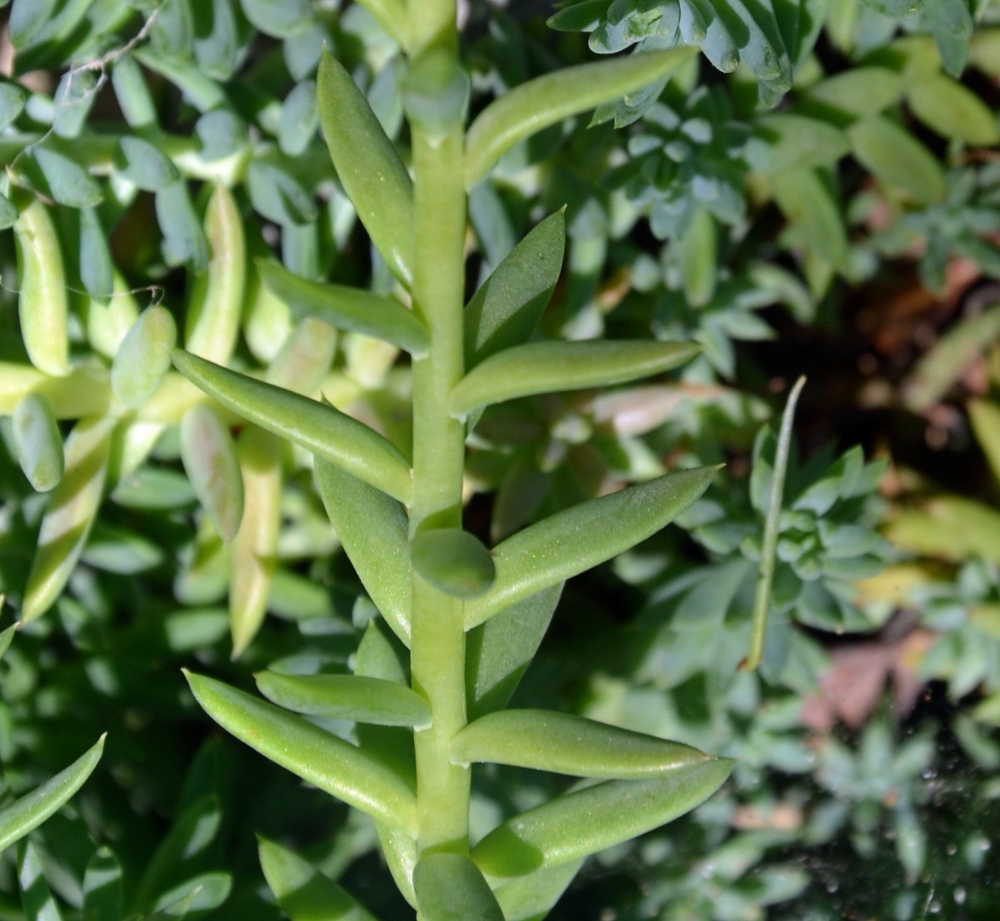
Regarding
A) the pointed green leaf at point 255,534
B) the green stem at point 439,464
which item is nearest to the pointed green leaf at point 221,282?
the pointed green leaf at point 255,534

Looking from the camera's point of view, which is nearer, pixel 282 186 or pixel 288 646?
pixel 282 186

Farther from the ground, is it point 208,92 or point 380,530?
point 208,92

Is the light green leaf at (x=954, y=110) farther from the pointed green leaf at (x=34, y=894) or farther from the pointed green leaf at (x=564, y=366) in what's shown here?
the pointed green leaf at (x=34, y=894)

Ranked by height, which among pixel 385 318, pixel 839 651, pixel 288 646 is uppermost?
pixel 385 318

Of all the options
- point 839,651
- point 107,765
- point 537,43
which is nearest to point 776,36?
point 537,43

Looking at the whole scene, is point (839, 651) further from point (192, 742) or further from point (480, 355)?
point (480, 355)

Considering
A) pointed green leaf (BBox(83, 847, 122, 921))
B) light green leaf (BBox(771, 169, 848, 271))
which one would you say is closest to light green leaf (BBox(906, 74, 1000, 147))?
light green leaf (BBox(771, 169, 848, 271))

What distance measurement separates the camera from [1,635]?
754mm

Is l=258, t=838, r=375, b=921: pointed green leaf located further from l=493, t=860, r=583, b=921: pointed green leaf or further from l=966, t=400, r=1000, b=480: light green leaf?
l=966, t=400, r=1000, b=480: light green leaf

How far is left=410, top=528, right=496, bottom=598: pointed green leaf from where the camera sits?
592 millimetres

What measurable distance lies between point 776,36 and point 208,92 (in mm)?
559

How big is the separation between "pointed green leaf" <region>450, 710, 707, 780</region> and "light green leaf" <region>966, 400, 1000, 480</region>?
37.9 inches

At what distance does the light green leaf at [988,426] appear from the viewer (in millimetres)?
1419

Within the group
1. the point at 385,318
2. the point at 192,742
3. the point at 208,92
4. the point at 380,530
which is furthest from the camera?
the point at 192,742
